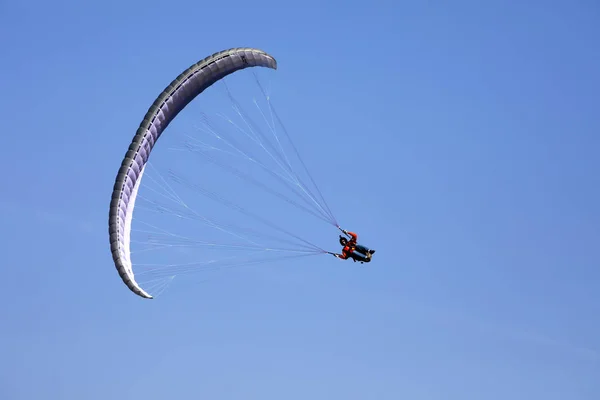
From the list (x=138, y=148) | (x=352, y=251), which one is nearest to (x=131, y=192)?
(x=138, y=148)

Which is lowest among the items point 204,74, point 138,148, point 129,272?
point 129,272

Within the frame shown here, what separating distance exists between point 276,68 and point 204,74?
317 centimetres

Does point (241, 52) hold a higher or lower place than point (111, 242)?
higher

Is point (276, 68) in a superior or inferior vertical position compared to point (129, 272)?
superior

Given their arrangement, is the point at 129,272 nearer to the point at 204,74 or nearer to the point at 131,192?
the point at 131,192

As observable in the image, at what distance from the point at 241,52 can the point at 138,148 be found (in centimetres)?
614

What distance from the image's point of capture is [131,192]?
62562 mm

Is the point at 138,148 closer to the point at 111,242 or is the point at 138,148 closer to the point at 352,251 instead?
the point at 111,242

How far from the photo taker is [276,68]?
6344 cm

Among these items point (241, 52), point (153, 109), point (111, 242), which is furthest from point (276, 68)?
point (111, 242)

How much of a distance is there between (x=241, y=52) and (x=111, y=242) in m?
9.99

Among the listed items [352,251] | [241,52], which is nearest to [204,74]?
[241,52]

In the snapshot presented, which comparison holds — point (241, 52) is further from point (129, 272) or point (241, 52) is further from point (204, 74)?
point (129, 272)

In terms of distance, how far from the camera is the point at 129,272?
200 feet
